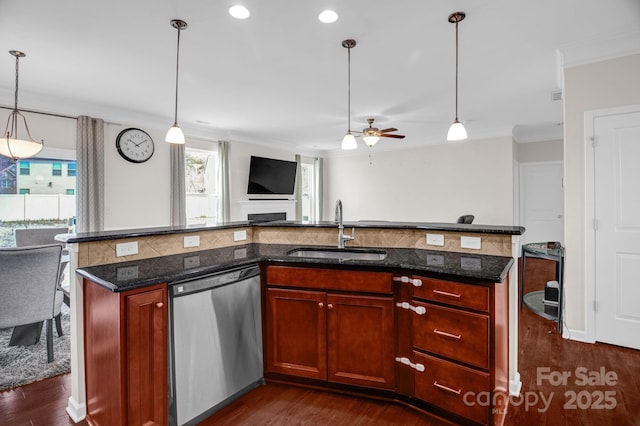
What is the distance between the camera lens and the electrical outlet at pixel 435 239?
2457mm

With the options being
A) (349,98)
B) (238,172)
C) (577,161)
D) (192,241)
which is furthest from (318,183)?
(192,241)

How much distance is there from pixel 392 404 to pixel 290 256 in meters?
1.14

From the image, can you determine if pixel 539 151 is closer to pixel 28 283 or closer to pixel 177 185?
pixel 177 185

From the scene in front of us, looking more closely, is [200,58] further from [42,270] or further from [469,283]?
[469,283]

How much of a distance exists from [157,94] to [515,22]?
3753 mm

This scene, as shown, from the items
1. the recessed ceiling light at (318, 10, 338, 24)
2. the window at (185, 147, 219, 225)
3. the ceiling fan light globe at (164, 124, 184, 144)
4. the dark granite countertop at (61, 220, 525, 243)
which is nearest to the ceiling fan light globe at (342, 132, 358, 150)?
the dark granite countertop at (61, 220, 525, 243)

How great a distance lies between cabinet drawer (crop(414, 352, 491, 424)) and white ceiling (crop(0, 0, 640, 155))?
7.54ft

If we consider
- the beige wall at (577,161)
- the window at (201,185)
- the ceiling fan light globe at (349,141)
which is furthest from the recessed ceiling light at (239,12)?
the window at (201,185)

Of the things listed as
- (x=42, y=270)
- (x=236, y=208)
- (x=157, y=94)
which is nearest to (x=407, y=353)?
(x=42, y=270)

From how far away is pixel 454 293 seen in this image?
183 centimetres

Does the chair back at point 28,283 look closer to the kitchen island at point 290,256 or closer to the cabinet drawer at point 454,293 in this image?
the kitchen island at point 290,256

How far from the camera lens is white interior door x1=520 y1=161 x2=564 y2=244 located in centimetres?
661

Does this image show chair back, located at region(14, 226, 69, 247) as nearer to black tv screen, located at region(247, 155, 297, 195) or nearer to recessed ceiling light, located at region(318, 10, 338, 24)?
black tv screen, located at region(247, 155, 297, 195)

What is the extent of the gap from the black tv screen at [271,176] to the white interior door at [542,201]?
486cm
